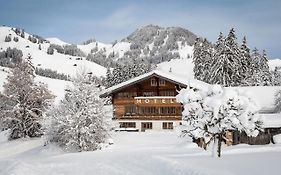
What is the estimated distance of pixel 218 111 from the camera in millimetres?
25969

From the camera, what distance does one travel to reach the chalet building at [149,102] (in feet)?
186

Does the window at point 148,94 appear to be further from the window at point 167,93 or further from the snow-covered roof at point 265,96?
the snow-covered roof at point 265,96

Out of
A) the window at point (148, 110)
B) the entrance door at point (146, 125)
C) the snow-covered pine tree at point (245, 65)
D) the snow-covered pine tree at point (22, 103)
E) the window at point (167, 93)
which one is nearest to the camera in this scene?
the snow-covered pine tree at point (22, 103)

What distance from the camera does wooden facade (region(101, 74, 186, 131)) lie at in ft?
186

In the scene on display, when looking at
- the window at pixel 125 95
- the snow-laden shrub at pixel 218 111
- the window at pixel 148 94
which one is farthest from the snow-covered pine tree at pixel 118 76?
the snow-laden shrub at pixel 218 111

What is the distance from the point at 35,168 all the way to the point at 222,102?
13056 mm

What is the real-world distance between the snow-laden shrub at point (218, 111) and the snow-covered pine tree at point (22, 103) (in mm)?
27351

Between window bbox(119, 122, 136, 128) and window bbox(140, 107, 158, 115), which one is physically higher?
window bbox(140, 107, 158, 115)

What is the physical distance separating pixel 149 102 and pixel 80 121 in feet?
62.1

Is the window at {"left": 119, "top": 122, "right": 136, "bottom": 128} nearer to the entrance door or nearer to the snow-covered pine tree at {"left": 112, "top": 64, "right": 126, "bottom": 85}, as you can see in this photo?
the entrance door

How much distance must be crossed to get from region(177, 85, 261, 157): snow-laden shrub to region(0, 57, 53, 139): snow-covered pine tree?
2735 centimetres

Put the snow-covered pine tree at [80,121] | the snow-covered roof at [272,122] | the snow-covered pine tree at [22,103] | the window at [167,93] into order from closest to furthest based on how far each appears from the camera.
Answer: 1. the snow-covered pine tree at [80,121]
2. the snow-covered roof at [272,122]
3. the snow-covered pine tree at [22,103]
4. the window at [167,93]

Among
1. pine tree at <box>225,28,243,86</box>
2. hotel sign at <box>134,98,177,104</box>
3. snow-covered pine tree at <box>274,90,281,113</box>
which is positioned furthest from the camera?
pine tree at <box>225,28,243,86</box>

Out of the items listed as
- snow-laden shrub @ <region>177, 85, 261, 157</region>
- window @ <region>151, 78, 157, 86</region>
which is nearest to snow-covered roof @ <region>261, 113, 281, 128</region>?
snow-laden shrub @ <region>177, 85, 261, 157</region>
